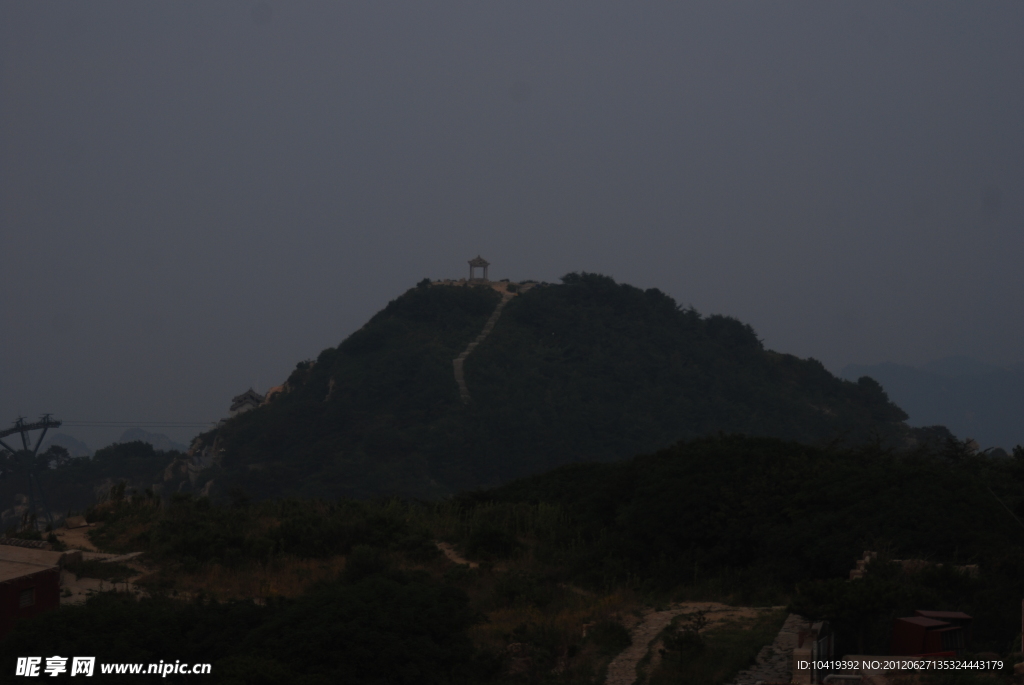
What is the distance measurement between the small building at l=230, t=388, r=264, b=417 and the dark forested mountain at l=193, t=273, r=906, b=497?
2.99 meters

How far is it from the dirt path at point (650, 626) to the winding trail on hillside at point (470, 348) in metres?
54.6

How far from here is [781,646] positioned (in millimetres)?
10914

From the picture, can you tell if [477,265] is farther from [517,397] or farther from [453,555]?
[453,555]

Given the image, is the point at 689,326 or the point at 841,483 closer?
the point at 841,483

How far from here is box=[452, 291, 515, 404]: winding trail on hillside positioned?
70062 millimetres

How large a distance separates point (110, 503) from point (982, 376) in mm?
156787

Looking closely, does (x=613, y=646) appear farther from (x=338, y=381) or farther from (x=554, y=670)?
(x=338, y=381)

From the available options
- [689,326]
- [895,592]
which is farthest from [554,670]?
[689,326]

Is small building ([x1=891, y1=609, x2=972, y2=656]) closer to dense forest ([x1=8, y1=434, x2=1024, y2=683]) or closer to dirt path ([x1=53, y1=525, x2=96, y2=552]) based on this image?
dense forest ([x1=8, y1=434, x2=1024, y2=683])

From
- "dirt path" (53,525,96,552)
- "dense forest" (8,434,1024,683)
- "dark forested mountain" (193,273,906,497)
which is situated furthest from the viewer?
"dark forested mountain" (193,273,906,497)

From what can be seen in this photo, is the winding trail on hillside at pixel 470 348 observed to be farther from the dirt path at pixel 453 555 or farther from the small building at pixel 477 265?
the dirt path at pixel 453 555

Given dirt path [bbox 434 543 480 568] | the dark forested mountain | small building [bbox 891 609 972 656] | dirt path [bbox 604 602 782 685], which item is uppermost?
the dark forested mountain

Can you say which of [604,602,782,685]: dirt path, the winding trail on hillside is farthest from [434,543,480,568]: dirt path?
the winding trail on hillside

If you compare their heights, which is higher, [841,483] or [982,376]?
[982,376]
